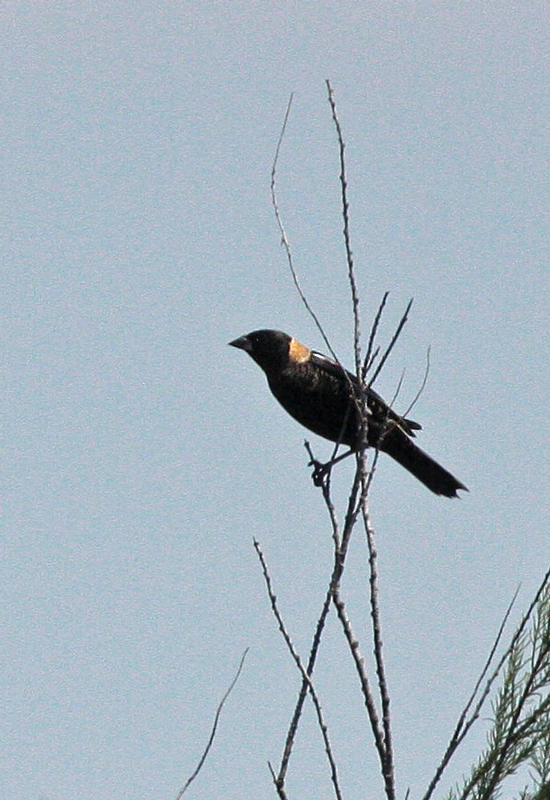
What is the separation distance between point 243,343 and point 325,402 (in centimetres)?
69

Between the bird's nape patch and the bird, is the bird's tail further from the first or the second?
the bird's nape patch

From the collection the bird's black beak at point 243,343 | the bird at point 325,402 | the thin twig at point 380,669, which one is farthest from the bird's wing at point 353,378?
the thin twig at point 380,669

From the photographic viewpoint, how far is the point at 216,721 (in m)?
2.26

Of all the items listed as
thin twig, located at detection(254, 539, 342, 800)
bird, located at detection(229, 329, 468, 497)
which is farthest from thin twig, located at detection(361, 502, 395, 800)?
bird, located at detection(229, 329, 468, 497)

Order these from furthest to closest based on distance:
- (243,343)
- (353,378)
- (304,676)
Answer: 1. (243,343)
2. (353,378)
3. (304,676)

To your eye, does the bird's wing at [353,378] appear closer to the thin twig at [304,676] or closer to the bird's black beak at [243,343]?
the bird's black beak at [243,343]

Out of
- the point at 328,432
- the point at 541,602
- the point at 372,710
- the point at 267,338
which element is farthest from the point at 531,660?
the point at 267,338

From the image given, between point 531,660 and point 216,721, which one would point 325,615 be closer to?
point 216,721

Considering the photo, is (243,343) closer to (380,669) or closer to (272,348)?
(272,348)

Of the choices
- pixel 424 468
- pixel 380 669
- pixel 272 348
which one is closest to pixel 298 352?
pixel 272 348

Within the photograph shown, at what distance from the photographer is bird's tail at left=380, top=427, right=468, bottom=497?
5.09 meters

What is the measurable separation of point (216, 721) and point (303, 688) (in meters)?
0.18

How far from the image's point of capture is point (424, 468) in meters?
5.12

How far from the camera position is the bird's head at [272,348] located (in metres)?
5.15
